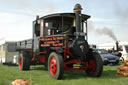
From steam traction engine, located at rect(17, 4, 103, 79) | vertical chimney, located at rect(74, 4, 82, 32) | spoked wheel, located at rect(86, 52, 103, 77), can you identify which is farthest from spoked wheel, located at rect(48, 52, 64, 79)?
spoked wheel, located at rect(86, 52, 103, 77)

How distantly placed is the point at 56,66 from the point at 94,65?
5.82ft

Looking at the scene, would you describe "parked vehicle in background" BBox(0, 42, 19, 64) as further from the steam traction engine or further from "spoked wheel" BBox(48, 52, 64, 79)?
"spoked wheel" BBox(48, 52, 64, 79)

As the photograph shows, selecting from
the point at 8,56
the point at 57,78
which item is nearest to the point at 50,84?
the point at 57,78

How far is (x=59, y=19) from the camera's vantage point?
7.73 meters

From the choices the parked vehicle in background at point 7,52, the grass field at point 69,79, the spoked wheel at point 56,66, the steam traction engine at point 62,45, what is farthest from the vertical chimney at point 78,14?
the parked vehicle in background at point 7,52

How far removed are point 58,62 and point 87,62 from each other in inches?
65.8

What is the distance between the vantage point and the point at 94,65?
7.31m

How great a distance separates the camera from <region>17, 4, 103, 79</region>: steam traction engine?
670cm

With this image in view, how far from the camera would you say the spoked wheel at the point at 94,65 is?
7052 millimetres

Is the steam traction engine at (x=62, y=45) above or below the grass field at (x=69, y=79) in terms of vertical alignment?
above

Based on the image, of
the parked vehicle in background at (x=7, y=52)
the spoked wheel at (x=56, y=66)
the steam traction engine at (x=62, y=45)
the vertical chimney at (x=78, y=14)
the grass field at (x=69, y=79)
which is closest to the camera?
the grass field at (x=69, y=79)

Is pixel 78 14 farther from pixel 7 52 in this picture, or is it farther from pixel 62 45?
pixel 7 52

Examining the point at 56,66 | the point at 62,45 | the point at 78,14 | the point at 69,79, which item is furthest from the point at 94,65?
the point at 78,14

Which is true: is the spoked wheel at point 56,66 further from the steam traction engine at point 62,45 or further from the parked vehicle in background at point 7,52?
the parked vehicle in background at point 7,52
